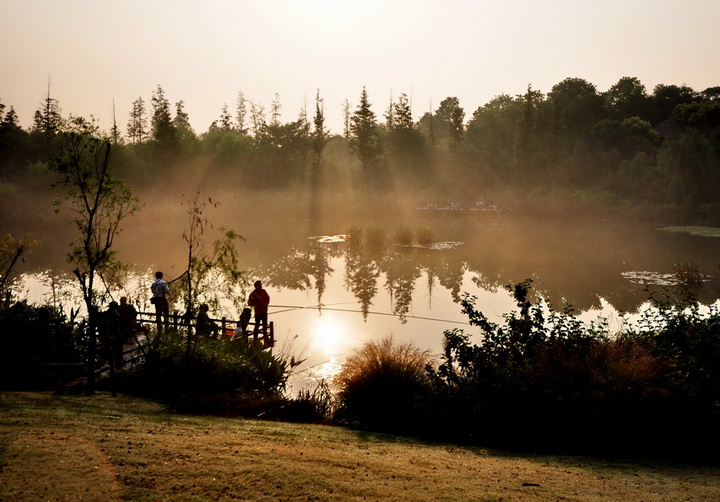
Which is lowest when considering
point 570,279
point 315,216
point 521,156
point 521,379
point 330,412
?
point 330,412

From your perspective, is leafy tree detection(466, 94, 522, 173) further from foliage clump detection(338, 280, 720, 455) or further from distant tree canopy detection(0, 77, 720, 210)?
foliage clump detection(338, 280, 720, 455)

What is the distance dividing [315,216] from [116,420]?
181ft

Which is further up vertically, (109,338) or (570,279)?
(570,279)

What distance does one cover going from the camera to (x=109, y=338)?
11688mm

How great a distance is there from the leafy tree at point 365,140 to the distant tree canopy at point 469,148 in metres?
0.16

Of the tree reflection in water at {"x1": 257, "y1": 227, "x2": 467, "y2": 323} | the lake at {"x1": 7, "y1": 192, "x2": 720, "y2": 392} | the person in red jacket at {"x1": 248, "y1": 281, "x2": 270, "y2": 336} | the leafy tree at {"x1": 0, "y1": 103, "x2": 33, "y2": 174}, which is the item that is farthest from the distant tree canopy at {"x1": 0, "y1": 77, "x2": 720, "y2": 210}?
the person in red jacket at {"x1": 248, "y1": 281, "x2": 270, "y2": 336}

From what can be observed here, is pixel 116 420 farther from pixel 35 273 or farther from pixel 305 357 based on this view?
pixel 35 273

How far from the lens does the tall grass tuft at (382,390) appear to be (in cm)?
1024

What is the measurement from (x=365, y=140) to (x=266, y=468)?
7895 centimetres

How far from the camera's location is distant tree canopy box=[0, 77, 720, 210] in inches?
2689

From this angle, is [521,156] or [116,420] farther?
[521,156]

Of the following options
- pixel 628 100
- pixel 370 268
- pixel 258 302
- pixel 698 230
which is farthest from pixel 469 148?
pixel 258 302

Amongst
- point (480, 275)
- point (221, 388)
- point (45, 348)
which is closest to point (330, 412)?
point (221, 388)

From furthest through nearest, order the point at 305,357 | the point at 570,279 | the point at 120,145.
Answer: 1. the point at 120,145
2. the point at 570,279
3. the point at 305,357
